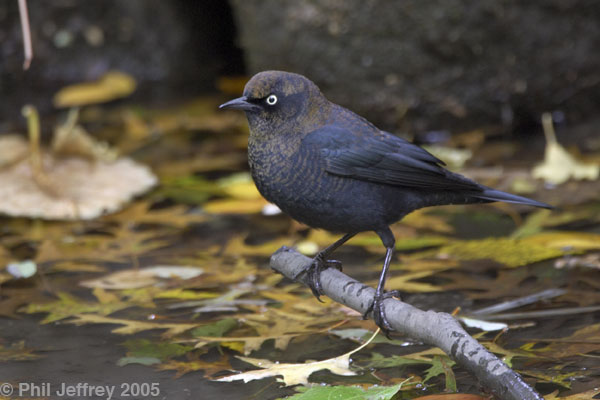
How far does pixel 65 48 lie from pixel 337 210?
4.87 m

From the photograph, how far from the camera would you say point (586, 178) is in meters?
4.95

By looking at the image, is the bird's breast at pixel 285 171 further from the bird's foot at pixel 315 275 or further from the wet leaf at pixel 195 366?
the wet leaf at pixel 195 366

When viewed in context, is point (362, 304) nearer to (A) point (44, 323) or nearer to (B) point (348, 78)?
(A) point (44, 323)

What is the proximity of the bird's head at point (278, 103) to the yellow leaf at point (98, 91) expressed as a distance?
4.37m

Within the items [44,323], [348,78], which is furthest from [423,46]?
[44,323]

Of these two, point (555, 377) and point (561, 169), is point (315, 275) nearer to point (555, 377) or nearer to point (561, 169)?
point (555, 377)

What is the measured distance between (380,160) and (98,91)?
4577mm

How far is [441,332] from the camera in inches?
97.7

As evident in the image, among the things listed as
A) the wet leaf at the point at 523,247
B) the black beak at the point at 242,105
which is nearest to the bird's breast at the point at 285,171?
the black beak at the point at 242,105

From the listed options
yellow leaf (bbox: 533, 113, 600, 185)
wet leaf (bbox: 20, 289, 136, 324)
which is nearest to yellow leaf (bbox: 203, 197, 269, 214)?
wet leaf (bbox: 20, 289, 136, 324)

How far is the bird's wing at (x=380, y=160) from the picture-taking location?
10.5 ft

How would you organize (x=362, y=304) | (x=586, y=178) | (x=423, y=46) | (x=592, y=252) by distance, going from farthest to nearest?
(x=423, y=46)
(x=586, y=178)
(x=592, y=252)
(x=362, y=304)

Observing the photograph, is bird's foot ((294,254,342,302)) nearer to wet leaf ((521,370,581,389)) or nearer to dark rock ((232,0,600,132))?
wet leaf ((521,370,581,389))

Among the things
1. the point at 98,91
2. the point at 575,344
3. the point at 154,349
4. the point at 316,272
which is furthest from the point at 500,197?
the point at 98,91
